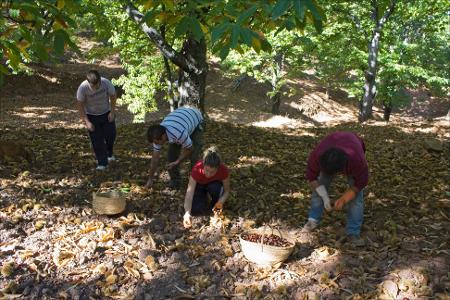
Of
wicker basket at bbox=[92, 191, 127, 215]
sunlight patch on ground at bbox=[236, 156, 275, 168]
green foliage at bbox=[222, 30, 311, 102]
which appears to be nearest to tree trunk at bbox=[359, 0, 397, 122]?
green foliage at bbox=[222, 30, 311, 102]

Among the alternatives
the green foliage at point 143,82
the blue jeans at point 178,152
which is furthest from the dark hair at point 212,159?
the green foliage at point 143,82

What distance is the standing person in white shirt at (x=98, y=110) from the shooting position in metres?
5.26

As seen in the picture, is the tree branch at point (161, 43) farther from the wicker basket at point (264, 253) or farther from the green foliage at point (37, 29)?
the wicker basket at point (264, 253)

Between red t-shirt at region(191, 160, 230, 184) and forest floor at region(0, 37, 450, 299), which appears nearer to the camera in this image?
forest floor at region(0, 37, 450, 299)

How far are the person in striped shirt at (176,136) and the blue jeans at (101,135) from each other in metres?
1.01

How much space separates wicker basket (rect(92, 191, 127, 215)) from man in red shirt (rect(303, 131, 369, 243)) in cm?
188

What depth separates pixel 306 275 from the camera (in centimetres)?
342

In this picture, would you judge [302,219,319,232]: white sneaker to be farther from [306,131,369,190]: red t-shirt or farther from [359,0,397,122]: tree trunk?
[359,0,397,122]: tree trunk

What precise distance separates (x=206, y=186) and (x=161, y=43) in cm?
180

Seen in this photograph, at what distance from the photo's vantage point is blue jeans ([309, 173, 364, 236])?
3.86 metres

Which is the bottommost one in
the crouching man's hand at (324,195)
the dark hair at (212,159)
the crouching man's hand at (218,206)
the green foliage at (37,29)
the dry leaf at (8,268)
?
the dry leaf at (8,268)

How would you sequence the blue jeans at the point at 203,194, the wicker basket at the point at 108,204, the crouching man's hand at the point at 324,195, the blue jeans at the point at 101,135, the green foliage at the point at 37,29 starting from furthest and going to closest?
the blue jeans at the point at 101,135, the blue jeans at the point at 203,194, the wicker basket at the point at 108,204, the crouching man's hand at the point at 324,195, the green foliage at the point at 37,29

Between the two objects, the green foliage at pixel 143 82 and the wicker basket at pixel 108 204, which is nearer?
the wicker basket at pixel 108 204

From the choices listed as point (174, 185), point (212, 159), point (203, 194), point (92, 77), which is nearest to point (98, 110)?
point (92, 77)
